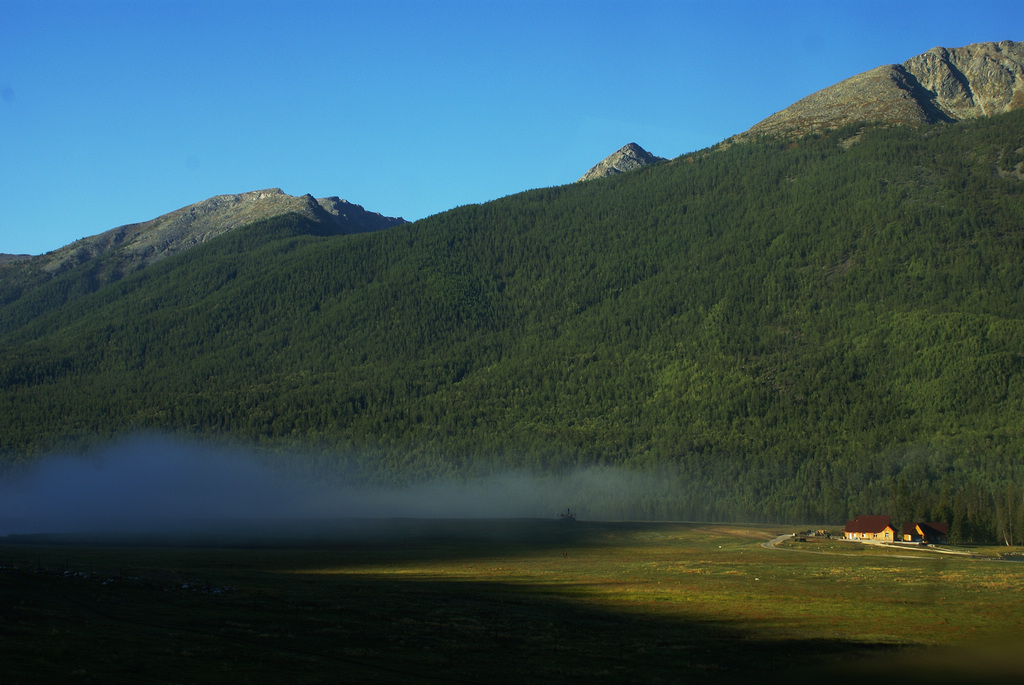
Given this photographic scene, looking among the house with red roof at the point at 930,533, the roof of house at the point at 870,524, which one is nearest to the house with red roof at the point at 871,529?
the roof of house at the point at 870,524

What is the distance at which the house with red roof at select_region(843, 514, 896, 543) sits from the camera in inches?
6422

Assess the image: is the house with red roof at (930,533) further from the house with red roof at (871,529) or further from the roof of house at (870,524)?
the roof of house at (870,524)

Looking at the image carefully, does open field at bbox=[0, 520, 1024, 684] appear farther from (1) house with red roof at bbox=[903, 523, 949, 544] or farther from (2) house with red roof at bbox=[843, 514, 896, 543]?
(2) house with red roof at bbox=[843, 514, 896, 543]

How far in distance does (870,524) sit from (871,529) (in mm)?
1223

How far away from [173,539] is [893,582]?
138 metres

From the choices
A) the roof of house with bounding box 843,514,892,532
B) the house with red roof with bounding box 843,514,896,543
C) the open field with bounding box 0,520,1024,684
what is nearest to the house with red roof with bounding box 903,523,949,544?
the house with red roof with bounding box 843,514,896,543

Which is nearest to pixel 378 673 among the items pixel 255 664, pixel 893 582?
pixel 255 664

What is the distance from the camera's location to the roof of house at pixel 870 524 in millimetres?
164650

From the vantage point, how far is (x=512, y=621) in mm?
72562

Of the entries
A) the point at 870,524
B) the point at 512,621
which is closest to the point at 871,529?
the point at 870,524

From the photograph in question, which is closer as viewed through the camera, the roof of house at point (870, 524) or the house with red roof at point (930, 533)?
the house with red roof at point (930, 533)

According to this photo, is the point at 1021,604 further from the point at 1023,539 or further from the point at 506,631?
the point at 1023,539

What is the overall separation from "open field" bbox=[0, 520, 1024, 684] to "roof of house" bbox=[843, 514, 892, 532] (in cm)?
3602

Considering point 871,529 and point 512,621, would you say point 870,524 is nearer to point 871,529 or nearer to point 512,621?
point 871,529
